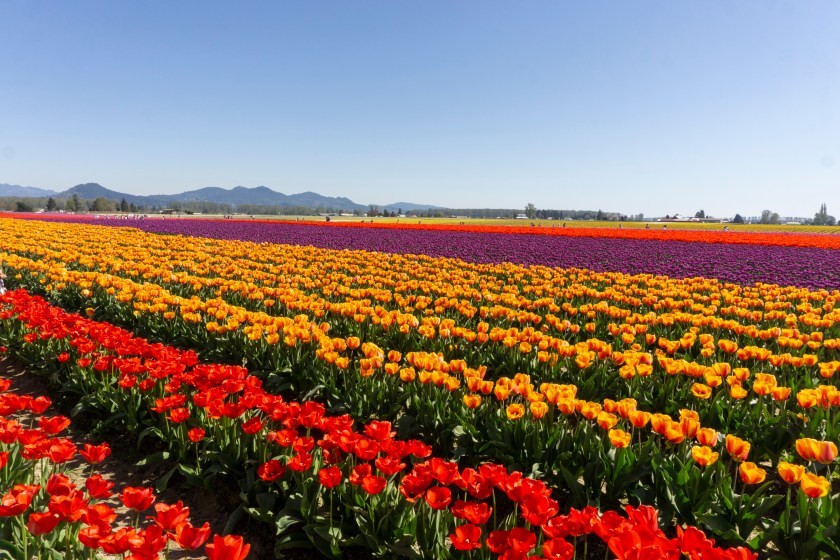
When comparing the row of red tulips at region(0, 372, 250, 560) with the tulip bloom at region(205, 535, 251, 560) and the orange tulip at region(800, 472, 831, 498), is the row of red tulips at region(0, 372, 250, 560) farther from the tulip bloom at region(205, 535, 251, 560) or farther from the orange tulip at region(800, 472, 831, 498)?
the orange tulip at region(800, 472, 831, 498)

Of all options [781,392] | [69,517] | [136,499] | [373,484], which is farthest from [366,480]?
[781,392]

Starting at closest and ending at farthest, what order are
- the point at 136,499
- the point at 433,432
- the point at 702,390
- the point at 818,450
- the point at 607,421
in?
the point at 136,499 → the point at 818,450 → the point at 607,421 → the point at 702,390 → the point at 433,432

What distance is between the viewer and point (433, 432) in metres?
4.41

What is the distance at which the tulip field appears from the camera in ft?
8.11

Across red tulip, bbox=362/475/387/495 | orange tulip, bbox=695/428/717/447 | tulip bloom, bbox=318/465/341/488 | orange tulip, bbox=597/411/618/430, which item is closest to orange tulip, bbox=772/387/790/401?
orange tulip, bbox=695/428/717/447

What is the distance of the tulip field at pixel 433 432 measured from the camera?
2473 mm

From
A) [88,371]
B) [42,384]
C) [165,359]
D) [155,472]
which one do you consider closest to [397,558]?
[155,472]

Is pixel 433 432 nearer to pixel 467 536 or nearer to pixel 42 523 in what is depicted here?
pixel 467 536

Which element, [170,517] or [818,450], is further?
[818,450]

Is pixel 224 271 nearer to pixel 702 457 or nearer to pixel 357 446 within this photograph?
pixel 357 446

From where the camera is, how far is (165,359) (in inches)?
183

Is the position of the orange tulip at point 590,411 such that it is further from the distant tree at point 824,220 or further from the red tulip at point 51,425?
the distant tree at point 824,220

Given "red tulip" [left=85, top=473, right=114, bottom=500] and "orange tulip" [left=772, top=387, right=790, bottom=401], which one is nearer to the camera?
"red tulip" [left=85, top=473, right=114, bottom=500]

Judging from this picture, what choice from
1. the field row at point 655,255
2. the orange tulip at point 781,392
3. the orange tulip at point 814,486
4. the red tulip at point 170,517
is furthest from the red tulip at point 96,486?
the field row at point 655,255
